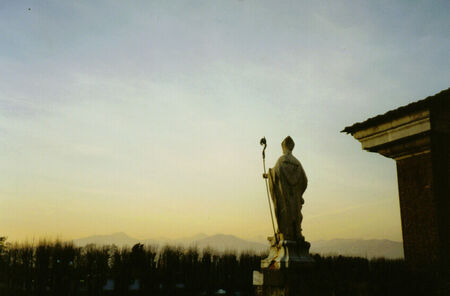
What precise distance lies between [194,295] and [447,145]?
65.9ft

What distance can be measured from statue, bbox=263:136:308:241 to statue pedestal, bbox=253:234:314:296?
0.84 ft

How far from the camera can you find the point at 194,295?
2530cm

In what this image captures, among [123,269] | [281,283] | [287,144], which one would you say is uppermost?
[287,144]

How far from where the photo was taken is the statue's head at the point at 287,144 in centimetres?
1066

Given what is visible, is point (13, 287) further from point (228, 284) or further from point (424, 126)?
point (424, 126)

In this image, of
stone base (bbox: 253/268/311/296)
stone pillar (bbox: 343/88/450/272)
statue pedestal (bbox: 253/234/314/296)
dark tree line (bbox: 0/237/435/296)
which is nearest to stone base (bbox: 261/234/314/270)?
statue pedestal (bbox: 253/234/314/296)

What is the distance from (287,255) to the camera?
30.2ft

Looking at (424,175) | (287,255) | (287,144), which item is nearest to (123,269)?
(287,144)

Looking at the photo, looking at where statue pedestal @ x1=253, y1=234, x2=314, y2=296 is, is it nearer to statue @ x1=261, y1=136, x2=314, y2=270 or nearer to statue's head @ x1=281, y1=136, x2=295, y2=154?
statue @ x1=261, y1=136, x2=314, y2=270

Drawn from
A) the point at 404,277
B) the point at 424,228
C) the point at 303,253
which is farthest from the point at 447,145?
the point at 303,253

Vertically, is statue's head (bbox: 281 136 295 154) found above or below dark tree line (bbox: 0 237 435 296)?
above

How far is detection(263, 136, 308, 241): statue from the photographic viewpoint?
9.71 m

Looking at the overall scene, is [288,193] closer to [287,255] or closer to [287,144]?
[287,144]

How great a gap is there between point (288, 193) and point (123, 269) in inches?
668
